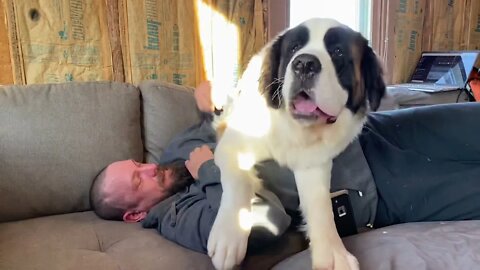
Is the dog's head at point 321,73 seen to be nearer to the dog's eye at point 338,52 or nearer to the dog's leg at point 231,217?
the dog's eye at point 338,52

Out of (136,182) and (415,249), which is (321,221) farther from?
(136,182)

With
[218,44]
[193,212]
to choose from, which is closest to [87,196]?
[193,212]

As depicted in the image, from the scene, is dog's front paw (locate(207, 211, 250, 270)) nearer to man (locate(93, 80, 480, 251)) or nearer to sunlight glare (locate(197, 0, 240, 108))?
man (locate(93, 80, 480, 251))

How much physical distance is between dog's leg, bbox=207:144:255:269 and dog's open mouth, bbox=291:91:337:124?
0.62ft

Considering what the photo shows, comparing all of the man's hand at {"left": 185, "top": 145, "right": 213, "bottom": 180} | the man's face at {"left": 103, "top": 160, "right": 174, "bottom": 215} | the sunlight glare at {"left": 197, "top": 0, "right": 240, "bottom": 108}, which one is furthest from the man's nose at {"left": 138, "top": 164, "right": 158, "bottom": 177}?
the sunlight glare at {"left": 197, "top": 0, "right": 240, "bottom": 108}

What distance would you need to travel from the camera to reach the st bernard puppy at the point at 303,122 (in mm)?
891

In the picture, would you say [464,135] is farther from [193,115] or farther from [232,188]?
[193,115]

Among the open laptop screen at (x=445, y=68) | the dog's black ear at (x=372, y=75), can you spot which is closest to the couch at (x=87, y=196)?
the dog's black ear at (x=372, y=75)

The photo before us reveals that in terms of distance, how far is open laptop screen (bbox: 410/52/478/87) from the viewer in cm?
286

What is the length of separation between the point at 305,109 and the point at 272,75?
0.14 meters

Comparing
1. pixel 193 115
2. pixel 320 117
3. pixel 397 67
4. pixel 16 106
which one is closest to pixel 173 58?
pixel 193 115

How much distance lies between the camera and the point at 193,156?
130 cm

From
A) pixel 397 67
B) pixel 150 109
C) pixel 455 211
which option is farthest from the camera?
pixel 397 67

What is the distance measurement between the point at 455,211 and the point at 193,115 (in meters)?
0.91
